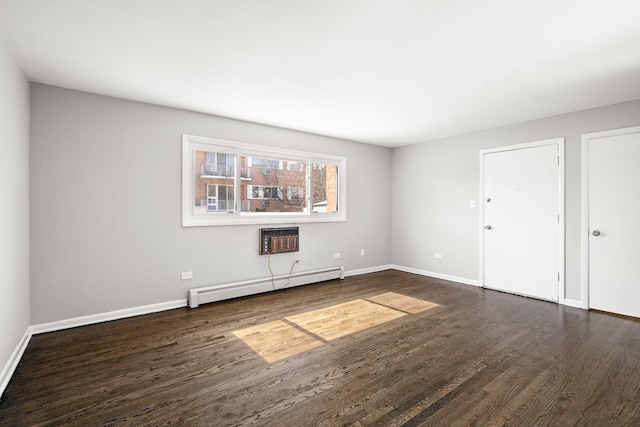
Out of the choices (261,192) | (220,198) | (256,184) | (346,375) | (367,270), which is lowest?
(346,375)

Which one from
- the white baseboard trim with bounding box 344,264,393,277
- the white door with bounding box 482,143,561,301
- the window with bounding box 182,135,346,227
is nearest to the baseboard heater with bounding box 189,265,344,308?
the white baseboard trim with bounding box 344,264,393,277

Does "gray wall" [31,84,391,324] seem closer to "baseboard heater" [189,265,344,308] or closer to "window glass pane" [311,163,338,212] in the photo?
"baseboard heater" [189,265,344,308]

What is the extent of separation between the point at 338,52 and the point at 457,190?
3.57m

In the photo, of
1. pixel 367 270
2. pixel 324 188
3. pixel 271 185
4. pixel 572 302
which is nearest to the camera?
pixel 572 302

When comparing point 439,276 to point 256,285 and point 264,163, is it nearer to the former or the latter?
point 256,285

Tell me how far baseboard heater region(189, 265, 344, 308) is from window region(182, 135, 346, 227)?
33.0 inches

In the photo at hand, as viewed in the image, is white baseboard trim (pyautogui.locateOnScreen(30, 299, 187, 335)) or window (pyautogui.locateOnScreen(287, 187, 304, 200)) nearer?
white baseboard trim (pyautogui.locateOnScreen(30, 299, 187, 335))

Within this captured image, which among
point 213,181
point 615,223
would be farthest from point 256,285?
point 615,223

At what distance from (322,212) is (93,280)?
3270mm

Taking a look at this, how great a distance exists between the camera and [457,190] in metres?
5.14

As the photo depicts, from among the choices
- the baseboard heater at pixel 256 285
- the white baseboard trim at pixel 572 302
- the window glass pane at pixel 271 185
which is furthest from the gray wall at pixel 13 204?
the white baseboard trim at pixel 572 302

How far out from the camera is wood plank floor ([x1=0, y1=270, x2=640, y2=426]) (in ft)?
6.02

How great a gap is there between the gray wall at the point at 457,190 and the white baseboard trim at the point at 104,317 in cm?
408

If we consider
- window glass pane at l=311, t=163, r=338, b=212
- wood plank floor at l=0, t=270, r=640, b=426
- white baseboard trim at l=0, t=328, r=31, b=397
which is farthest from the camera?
window glass pane at l=311, t=163, r=338, b=212
